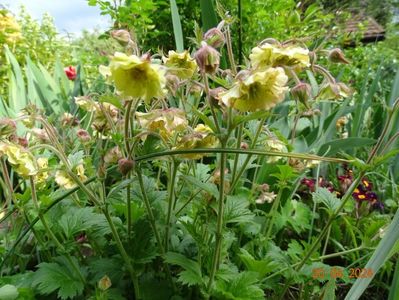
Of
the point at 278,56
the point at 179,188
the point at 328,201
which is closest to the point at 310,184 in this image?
the point at 328,201

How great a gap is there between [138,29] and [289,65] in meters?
1.48

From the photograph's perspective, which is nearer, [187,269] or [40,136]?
[187,269]

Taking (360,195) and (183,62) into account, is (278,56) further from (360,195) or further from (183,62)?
(360,195)

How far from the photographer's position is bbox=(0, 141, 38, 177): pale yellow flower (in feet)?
2.23

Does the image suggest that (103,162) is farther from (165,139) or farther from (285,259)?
(285,259)

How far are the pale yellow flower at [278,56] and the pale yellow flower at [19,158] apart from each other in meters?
0.43

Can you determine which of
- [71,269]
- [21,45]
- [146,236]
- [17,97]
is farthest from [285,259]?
[21,45]

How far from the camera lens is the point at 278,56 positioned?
0.58 metres

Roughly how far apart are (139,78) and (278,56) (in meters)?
0.21

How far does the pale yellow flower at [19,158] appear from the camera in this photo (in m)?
0.68

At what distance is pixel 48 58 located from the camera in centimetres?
346

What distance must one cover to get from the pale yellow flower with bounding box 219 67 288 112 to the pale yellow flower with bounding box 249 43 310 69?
0.04 metres

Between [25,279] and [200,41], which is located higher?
[200,41]

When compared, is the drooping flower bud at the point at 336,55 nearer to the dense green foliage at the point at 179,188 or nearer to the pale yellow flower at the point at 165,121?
the dense green foliage at the point at 179,188
